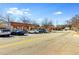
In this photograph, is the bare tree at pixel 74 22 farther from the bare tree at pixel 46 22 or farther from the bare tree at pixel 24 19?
the bare tree at pixel 24 19

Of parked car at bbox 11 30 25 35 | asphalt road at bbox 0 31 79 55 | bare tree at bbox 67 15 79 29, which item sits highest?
bare tree at bbox 67 15 79 29

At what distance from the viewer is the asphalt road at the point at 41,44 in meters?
4.15

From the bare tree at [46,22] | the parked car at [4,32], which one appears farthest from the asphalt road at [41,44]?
the bare tree at [46,22]

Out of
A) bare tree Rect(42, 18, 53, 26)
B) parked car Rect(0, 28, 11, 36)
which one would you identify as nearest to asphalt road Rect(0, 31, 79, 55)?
parked car Rect(0, 28, 11, 36)

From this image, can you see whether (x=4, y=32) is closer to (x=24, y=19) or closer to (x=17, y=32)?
(x=17, y=32)

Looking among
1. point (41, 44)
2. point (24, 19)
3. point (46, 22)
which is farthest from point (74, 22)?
point (24, 19)

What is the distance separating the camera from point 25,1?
4.16 m

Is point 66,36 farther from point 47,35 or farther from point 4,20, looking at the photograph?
point 4,20

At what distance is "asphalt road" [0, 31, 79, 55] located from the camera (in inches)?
163

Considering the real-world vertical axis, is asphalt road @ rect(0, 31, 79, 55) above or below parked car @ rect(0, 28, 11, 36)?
below

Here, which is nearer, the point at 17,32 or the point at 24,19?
the point at 24,19

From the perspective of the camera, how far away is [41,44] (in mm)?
4230

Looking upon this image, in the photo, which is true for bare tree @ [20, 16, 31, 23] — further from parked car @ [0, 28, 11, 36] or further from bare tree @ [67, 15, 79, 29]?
bare tree @ [67, 15, 79, 29]

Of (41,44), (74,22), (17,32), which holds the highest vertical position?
(74,22)
